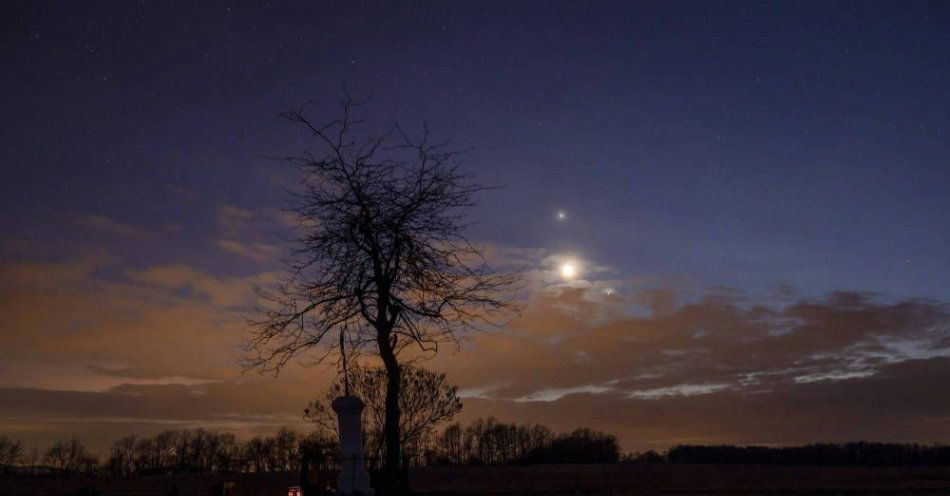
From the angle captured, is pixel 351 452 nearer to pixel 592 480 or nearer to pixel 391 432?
pixel 391 432

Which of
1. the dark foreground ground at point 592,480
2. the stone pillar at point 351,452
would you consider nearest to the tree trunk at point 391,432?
the stone pillar at point 351,452

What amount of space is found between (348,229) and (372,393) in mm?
20137

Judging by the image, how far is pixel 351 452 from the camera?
16.5m

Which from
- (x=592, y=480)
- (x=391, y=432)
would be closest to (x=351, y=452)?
(x=391, y=432)

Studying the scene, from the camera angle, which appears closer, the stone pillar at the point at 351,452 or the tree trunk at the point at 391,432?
the stone pillar at the point at 351,452

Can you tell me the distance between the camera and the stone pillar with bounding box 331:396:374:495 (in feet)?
54.0

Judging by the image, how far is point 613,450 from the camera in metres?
117

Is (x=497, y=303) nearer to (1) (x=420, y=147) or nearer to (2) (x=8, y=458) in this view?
(1) (x=420, y=147)

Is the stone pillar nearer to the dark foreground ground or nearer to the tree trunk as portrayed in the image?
the tree trunk

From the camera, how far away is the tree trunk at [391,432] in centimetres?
1812

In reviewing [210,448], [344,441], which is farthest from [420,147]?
[210,448]

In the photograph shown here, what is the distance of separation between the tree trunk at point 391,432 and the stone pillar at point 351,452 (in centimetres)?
152

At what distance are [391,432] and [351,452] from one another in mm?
2316

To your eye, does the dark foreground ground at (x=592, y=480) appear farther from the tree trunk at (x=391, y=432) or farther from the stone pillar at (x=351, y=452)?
the stone pillar at (x=351, y=452)
